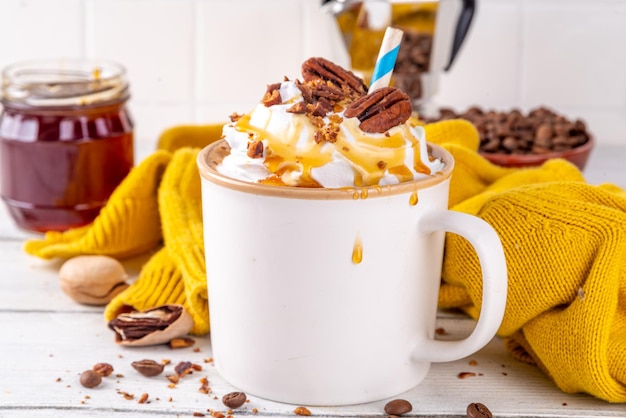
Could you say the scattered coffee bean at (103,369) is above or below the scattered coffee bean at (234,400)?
below

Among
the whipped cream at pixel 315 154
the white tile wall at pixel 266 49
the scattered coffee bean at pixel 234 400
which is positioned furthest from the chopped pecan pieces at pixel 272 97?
the white tile wall at pixel 266 49

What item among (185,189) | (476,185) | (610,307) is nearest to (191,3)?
(185,189)

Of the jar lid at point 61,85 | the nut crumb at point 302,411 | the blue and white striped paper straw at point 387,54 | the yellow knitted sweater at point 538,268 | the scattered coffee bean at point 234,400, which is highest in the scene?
the blue and white striped paper straw at point 387,54

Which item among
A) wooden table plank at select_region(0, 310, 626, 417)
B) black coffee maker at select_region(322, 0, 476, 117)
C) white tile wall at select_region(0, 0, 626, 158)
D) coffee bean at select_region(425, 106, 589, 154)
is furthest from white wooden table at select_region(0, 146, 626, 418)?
white tile wall at select_region(0, 0, 626, 158)

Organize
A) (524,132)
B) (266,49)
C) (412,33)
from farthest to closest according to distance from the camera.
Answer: (266,49) → (412,33) → (524,132)

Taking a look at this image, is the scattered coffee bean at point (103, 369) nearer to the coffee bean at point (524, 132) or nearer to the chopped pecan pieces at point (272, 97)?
the chopped pecan pieces at point (272, 97)

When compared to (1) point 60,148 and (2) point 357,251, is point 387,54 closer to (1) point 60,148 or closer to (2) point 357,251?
(2) point 357,251

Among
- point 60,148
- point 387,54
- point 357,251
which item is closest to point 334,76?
point 387,54

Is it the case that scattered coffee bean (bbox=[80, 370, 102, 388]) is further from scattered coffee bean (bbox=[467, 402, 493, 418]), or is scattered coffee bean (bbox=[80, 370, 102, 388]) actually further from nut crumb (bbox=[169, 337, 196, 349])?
scattered coffee bean (bbox=[467, 402, 493, 418])

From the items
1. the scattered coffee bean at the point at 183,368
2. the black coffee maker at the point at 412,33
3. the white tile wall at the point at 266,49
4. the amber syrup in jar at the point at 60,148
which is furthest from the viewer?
the white tile wall at the point at 266,49
